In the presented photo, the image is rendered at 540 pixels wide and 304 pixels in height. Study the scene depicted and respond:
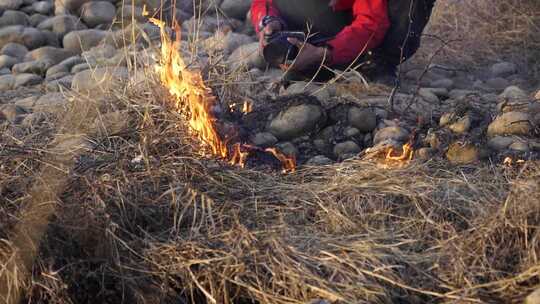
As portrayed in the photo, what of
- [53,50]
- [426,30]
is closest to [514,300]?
[426,30]

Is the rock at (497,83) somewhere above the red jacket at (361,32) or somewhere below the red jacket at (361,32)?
below

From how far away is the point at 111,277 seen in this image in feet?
8.92

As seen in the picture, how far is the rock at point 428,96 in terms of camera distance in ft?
14.7

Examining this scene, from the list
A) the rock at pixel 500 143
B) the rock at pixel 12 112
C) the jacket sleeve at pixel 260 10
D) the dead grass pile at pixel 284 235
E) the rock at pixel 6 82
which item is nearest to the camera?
the dead grass pile at pixel 284 235

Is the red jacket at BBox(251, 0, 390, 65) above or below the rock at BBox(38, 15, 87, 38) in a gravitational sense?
above

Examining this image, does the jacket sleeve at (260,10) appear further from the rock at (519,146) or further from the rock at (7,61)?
the rock at (519,146)

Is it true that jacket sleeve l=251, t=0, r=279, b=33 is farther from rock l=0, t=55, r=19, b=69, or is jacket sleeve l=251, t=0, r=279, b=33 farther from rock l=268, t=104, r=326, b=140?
rock l=0, t=55, r=19, b=69

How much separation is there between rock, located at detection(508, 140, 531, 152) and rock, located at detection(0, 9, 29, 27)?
4119 millimetres

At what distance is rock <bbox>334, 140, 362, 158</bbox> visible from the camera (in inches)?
148

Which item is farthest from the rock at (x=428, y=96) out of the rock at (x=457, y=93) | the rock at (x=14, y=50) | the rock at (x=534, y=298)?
the rock at (x=14, y=50)

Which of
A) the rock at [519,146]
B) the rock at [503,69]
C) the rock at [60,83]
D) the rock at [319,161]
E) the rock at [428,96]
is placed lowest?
the rock at [60,83]

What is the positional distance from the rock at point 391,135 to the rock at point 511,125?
0.37m

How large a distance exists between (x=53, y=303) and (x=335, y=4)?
2850 mm

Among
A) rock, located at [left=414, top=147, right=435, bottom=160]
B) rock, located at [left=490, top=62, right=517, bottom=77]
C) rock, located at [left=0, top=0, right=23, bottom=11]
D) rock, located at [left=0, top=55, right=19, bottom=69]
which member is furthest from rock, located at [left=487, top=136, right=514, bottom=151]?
rock, located at [left=0, top=0, right=23, bottom=11]
